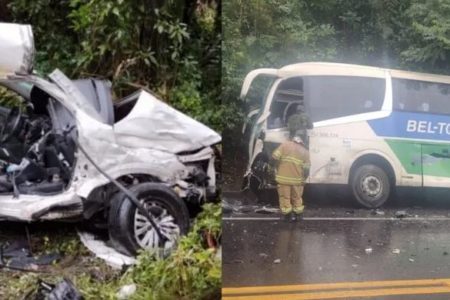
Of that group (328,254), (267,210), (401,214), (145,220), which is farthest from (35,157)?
(401,214)

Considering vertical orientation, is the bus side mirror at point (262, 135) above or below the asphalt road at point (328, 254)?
above

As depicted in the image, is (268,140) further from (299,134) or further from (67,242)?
(67,242)

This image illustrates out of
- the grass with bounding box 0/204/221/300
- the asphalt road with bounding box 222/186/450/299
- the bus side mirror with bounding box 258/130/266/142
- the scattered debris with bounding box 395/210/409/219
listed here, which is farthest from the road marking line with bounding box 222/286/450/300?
the grass with bounding box 0/204/221/300

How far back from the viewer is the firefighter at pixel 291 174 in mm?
1555

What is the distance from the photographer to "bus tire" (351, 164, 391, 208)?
159 centimetres

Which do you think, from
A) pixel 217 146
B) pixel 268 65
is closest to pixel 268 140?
pixel 268 65

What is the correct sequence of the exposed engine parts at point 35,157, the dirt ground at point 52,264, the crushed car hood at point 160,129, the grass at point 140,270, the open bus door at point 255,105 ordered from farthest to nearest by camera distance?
1. the crushed car hood at point 160,129
2. the exposed engine parts at point 35,157
3. the dirt ground at point 52,264
4. the grass at point 140,270
5. the open bus door at point 255,105

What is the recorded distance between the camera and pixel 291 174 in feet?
5.14

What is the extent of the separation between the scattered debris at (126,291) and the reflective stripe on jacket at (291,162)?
168cm

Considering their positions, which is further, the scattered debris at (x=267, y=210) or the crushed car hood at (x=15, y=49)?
the crushed car hood at (x=15, y=49)

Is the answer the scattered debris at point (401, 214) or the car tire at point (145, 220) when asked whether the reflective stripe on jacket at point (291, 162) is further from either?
the car tire at point (145, 220)

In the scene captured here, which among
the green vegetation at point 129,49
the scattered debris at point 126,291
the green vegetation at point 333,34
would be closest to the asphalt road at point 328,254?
the green vegetation at point 333,34

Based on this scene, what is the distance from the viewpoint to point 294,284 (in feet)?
5.15

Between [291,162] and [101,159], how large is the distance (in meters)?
2.00
